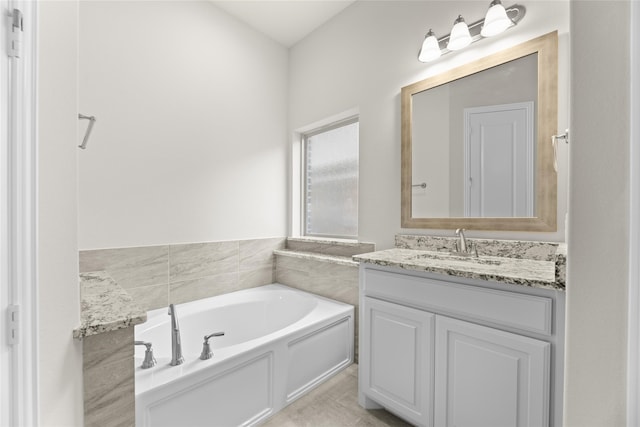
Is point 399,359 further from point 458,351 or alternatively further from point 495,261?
point 495,261

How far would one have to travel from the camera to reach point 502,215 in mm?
1512

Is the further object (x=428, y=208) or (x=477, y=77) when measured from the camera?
(x=428, y=208)

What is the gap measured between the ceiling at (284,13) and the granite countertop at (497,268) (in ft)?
7.08

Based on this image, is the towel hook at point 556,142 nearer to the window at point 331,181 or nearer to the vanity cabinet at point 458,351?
the vanity cabinet at point 458,351

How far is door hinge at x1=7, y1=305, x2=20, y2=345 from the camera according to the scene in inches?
26.0

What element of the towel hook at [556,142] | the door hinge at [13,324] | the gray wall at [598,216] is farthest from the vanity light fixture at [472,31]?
the door hinge at [13,324]

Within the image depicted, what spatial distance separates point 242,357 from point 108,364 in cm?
69

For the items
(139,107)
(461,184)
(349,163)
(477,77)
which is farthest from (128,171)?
(477,77)

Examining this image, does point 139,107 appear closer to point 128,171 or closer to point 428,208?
point 128,171

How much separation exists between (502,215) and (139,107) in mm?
2443

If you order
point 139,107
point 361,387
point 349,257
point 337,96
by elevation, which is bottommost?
point 361,387

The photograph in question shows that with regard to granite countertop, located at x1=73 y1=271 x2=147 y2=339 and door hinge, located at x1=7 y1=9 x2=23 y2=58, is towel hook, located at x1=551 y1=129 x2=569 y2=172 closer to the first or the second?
granite countertop, located at x1=73 y1=271 x2=147 y2=339

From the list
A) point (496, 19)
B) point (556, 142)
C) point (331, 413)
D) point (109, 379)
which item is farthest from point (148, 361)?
point (496, 19)

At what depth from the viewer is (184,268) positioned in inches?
81.2
